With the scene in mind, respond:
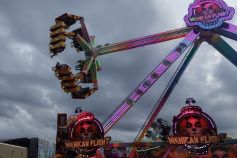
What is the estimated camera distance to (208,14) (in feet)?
115

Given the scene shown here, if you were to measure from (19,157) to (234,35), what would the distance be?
70.4 ft

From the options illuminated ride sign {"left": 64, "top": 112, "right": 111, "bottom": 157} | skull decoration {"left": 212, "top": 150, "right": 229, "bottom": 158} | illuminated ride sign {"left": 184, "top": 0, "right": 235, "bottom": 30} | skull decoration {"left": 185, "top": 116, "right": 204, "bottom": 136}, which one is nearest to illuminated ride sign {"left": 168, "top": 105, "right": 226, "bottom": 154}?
skull decoration {"left": 185, "top": 116, "right": 204, "bottom": 136}

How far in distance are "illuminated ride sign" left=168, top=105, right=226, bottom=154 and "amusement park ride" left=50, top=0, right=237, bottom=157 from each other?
705 centimetres

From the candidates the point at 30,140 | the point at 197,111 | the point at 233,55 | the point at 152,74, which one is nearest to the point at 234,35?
the point at 233,55

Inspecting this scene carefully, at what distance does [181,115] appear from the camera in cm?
2736

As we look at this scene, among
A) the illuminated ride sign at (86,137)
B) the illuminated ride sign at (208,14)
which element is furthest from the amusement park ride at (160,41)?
the illuminated ride sign at (86,137)

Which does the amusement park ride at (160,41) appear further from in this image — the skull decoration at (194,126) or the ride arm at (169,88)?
the skull decoration at (194,126)

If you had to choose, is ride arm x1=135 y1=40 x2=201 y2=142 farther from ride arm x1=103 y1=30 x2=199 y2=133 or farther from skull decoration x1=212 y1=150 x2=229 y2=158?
skull decoration x1=212 y1=150 x2=229 y2=158

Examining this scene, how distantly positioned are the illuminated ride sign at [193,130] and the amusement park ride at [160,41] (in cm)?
705

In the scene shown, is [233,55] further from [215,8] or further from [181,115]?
[181,115]

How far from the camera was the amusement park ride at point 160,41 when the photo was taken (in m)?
34.3

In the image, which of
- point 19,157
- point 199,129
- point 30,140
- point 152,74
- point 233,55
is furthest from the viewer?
point 30,140

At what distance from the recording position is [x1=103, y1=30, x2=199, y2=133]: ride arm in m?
35.3

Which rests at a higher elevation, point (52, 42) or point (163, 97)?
point (52, 42)
